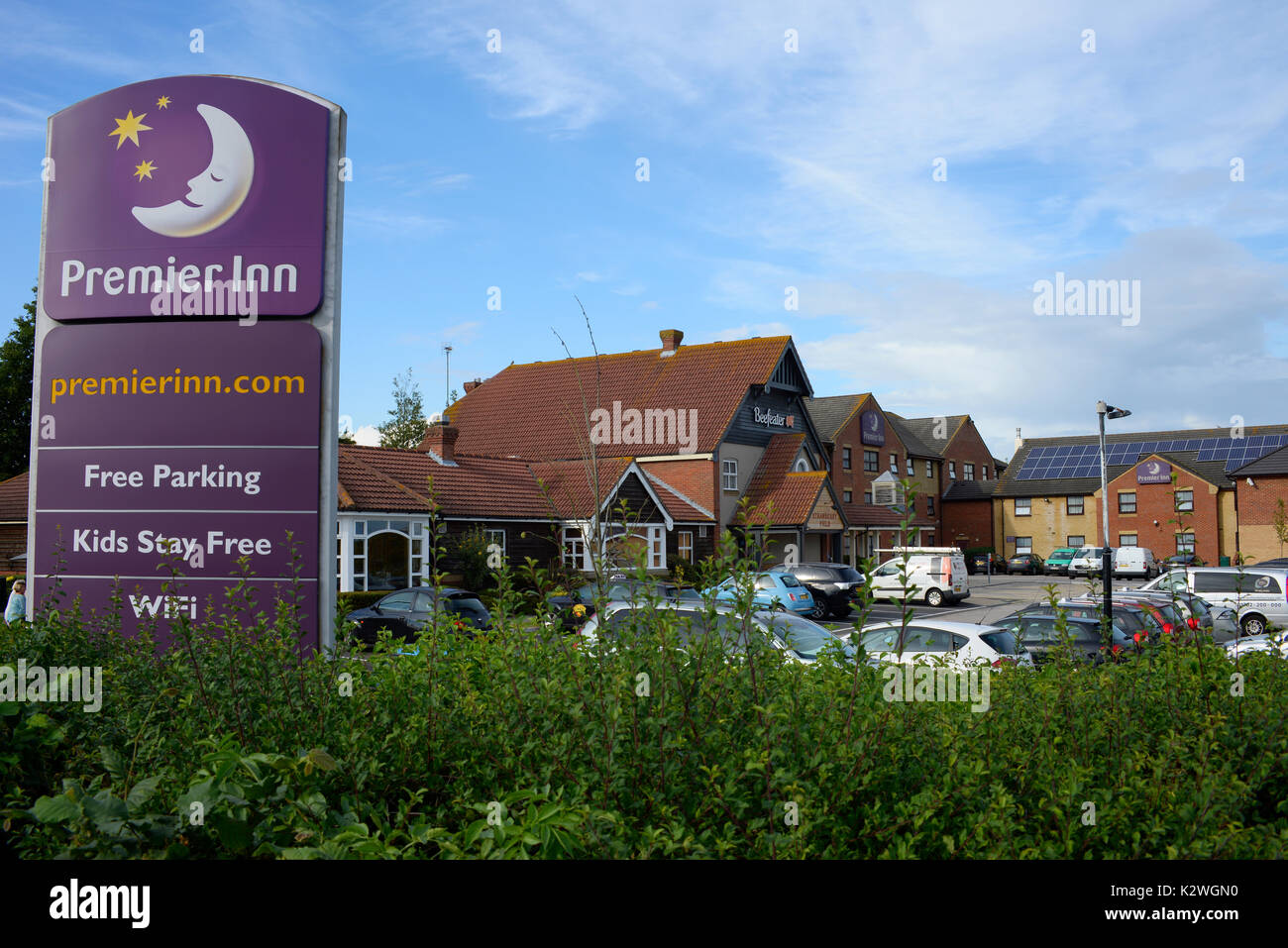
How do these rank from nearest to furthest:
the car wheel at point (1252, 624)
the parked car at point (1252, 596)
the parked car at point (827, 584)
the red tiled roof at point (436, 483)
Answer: the car wheel at point (1252, 624) → the parked car at point (1252, 596) → the red tiled roof at point (436, 483) → the parked car at point (827, 584)

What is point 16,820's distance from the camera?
3.84 metres

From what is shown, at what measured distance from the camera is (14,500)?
3781 cm

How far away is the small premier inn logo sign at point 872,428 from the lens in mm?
54281

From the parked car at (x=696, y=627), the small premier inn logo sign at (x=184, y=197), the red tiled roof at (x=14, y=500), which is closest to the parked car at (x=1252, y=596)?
the small premier inn logo sign at (x=184, y=197)

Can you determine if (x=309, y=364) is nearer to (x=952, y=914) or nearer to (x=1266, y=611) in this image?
(x=952, y=914)

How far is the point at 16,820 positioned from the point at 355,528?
21388 mm

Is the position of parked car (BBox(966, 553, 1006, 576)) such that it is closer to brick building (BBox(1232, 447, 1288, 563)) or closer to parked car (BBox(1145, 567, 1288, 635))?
brick building (BBox(1232, 447, 1288, 563))

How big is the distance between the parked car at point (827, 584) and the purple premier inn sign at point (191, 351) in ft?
72.8

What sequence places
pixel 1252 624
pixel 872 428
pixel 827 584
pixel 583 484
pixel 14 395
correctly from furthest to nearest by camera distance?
pixel 872 428, pixel 14 395, pixel 583 484, pixel 827 584, pixel 1252 624

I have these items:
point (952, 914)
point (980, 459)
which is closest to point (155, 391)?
point (952, 914)

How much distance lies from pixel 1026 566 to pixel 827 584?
35460mm

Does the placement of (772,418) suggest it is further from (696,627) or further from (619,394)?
(696,627)

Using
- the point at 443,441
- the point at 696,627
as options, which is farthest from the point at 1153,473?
the point at 696,627

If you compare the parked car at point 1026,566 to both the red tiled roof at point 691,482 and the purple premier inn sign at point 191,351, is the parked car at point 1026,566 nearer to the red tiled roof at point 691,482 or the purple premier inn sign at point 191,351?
the red tiled roof at point 691,482
